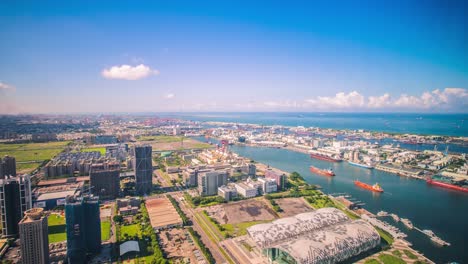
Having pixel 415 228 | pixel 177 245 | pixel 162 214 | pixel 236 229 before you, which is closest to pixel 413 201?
pixel 415 228

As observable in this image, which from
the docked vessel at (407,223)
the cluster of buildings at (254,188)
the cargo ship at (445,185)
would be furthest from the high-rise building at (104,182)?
the cargo ship at (445,185)

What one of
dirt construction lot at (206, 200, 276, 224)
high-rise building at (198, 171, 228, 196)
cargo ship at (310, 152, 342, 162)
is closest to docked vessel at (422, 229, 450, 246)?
dirt construction lot at (206, 200, 276, 224)

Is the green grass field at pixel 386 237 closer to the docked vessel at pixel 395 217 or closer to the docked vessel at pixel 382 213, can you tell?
the docked vessel at pixel 395 217

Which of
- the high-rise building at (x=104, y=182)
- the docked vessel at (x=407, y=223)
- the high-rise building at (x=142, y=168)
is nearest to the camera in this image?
the docked vessel at (x=407, y=223)

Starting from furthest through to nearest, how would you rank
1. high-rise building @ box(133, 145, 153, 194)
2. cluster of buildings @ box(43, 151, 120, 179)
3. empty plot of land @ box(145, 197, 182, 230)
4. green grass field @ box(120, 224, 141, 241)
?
cluster of buildings @ box(43, 151, 120, 179) < high-rise building @ box(133, 145, 153, 194) < empty plot of land @ box(145, 197, 182, 230) < green grass field @ box(120, 224, 141, 241)

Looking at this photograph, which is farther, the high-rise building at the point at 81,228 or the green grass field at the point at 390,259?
the high-rise building at the point at 81,228

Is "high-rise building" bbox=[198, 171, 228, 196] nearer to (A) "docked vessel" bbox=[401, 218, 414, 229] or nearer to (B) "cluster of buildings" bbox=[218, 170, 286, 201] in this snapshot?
(B) "cluster of buildings" bbox=[218, 170, 286, 201]
